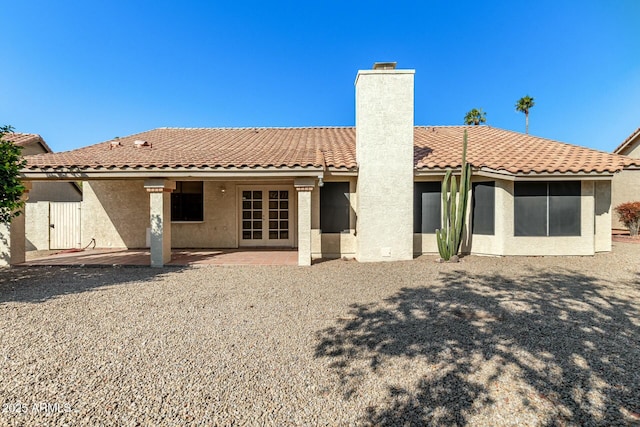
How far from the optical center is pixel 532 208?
9.99 meters

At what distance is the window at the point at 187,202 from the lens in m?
12.6

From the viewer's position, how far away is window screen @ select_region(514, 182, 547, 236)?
9977 mm

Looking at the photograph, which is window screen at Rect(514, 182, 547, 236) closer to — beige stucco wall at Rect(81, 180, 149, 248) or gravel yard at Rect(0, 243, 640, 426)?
gravel yard at Rect(0, 243, 640, 426)

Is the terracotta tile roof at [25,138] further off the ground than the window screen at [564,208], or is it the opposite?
the terracotta tile roof at [25,138]

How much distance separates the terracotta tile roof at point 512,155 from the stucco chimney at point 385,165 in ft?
3.78

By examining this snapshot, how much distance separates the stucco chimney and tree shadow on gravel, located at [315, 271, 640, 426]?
3476mm

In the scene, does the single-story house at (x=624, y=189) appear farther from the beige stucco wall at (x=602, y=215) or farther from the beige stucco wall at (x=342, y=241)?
the beige stucco wall at (x=342, y=241)

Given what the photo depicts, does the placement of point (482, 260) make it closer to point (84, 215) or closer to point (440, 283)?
point (440, 283)

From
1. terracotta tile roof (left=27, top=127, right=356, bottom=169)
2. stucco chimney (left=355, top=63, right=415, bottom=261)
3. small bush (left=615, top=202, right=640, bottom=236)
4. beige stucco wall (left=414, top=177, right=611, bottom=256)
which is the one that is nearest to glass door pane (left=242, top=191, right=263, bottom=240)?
terracotta tile roof (left=27, top=127, right=356, bottom=169)

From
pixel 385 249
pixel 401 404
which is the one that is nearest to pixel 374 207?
pixel 385 249

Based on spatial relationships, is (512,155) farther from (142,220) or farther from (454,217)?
(142,220)

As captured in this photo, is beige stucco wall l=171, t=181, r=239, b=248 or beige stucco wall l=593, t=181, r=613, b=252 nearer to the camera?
beige stucco wall l=593, t=181, r=613, b=252

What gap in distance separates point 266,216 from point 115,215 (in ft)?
20.5

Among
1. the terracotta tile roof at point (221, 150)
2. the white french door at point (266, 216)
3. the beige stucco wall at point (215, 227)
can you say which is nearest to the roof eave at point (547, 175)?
the terracotta tile roof at point (221, 150)
